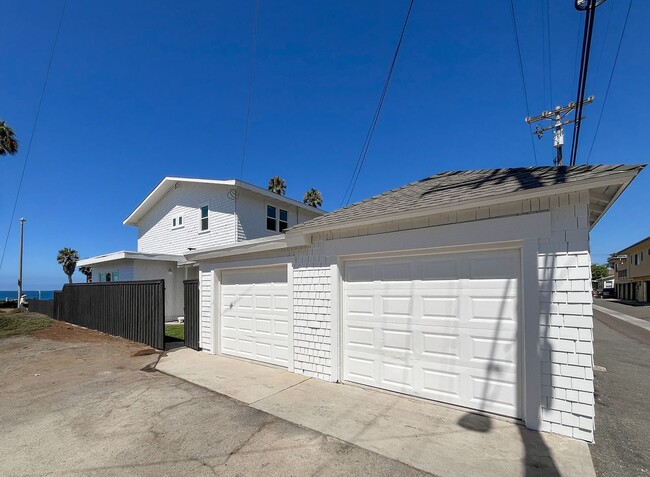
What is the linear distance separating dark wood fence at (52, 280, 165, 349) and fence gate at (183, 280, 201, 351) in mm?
647

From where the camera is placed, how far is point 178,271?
16578mm

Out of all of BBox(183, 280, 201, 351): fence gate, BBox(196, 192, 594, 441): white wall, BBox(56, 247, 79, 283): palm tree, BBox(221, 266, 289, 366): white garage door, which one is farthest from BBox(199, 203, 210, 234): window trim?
BBox(56, 247, 79, 283): palm tree

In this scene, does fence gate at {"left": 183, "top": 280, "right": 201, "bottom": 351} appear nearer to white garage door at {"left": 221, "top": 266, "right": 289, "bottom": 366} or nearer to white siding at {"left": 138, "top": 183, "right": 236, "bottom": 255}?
white garage door at {"left": 221, "top": 266, "right": 289, "bottom": 366}

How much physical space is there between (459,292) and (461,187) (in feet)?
5.88

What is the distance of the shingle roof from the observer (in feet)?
14.0

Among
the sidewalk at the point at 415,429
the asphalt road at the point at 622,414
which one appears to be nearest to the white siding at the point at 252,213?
the sidewalk at the point at 415,429

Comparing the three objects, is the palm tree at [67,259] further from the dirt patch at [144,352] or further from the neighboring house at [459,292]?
the neighboring house at [459,292]

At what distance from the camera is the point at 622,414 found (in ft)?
16.0

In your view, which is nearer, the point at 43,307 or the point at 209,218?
the point at 209,218

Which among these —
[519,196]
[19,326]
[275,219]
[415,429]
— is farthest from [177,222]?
[519,196]

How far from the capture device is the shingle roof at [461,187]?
426 centimetres

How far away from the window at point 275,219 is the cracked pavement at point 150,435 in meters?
10.6

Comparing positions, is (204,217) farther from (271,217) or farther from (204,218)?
(271,217)

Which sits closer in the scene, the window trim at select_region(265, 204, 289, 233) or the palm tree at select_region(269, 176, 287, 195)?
the window trim at select_region(265, 204, 289, 233)
